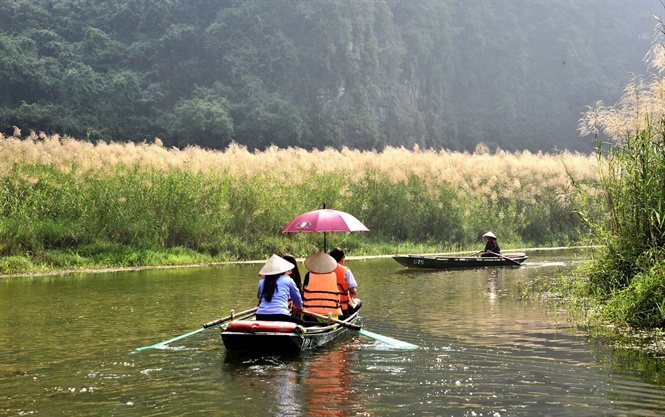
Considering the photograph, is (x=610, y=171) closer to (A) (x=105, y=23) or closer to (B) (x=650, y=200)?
(B) (x=650, y=200)

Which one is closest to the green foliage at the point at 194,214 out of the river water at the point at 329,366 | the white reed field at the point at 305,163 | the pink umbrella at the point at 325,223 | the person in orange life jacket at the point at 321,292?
the white reed field at the point at 305,163

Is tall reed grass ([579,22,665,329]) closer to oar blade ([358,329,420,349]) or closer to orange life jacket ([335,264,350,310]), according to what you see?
oar blade ([358,329,420,349])

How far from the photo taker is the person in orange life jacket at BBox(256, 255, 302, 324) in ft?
33.7

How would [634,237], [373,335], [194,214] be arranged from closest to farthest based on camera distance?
1. [373,335]
2. [634,237]
3. [194,214]

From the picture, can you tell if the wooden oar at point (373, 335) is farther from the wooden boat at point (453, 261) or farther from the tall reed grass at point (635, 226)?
the wooden boat at point (453, 261)

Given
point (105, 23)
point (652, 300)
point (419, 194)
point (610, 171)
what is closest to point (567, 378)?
point (652, 300)

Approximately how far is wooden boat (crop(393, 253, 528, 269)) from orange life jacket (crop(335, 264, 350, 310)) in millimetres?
8863

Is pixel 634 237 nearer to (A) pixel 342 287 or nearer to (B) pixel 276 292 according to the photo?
(A) pixel 342 287

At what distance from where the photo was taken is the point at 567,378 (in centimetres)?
840

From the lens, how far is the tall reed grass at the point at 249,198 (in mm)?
20656

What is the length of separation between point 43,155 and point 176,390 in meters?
14.7

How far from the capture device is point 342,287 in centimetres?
1199

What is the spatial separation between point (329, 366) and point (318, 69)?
46788mm

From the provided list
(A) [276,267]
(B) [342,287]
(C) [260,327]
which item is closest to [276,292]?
(A) [276,267]
